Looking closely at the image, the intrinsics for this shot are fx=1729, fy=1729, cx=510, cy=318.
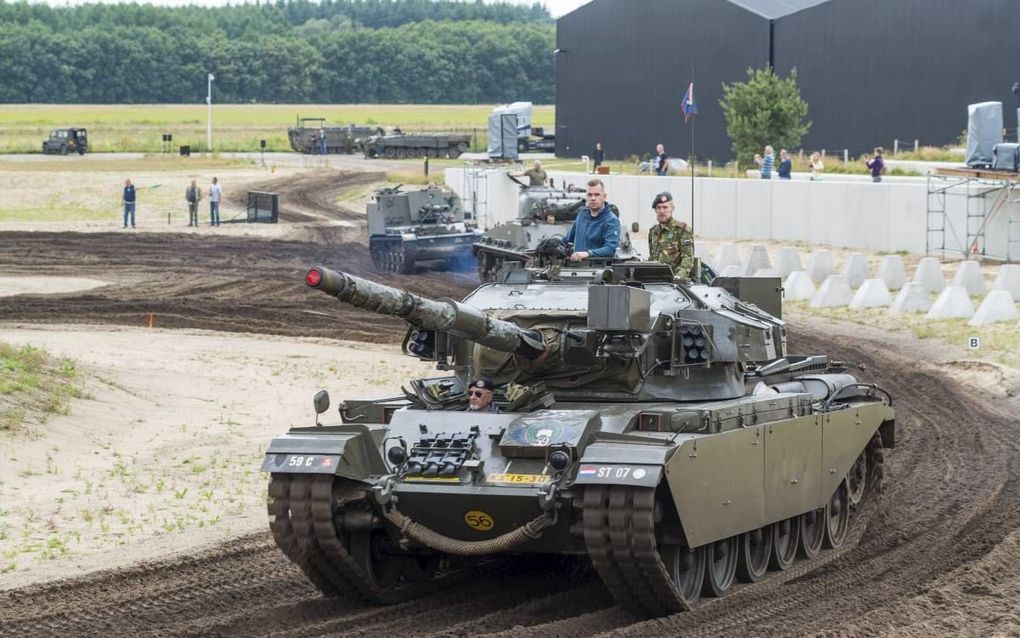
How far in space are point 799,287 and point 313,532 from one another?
21.4 meters

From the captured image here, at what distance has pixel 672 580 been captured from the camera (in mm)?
12398

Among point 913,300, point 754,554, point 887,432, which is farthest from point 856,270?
point 754,554

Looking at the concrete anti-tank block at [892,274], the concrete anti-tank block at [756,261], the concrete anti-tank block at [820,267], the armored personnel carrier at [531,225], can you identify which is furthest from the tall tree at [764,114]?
the concrete anti-tank block at [892,274]

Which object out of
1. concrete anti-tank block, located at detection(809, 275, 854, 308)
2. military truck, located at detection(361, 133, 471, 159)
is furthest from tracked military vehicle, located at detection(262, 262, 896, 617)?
military truck, located at detection(361, 133, 471, 159)

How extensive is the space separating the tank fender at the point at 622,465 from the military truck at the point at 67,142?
74.4 meters

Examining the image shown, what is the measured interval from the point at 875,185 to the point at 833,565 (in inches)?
869

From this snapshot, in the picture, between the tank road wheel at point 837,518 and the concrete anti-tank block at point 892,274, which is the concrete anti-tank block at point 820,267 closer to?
the concrete anti-tank block at point 892,274

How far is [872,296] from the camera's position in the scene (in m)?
30.6

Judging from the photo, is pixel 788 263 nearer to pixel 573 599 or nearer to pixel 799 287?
pixel 799 287

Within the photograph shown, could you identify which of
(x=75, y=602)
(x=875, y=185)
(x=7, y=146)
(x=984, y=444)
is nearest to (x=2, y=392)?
(x=75, y=602)

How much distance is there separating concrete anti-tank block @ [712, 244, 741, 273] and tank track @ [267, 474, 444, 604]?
2298 cm

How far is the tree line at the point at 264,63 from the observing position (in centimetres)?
14262

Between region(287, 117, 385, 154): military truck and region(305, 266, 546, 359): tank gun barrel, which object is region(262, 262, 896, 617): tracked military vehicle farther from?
region(287, 117, 385, 154): military truck

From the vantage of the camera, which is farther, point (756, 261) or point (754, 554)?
point (756, 261)
